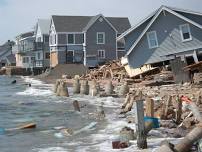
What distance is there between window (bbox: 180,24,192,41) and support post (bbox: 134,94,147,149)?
79.6ft

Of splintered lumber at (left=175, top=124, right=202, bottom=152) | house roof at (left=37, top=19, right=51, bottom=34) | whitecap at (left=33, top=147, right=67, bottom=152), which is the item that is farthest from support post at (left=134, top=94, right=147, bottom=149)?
house roof at (left=37, top=19, right=51, bottom=34)

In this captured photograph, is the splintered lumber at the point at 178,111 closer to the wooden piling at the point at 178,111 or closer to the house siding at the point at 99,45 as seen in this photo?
the wooden piling at the point at 178,111

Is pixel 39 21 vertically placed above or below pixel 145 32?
above

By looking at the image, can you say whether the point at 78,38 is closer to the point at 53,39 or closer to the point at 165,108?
the point at 53,39

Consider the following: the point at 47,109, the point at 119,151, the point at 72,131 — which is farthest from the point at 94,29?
the point at 119,151

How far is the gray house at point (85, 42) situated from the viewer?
72.9 metres

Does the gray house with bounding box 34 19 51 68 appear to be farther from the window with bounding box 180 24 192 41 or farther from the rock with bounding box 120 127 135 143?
the rock with bounding box 120 127 135 143

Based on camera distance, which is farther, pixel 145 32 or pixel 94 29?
pixel 94 29

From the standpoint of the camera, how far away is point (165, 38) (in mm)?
37500

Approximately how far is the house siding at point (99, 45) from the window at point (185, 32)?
35505 millimetres

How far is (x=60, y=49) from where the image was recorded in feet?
245

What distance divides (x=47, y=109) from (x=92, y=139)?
45.3ft

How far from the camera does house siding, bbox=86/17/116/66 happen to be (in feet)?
238

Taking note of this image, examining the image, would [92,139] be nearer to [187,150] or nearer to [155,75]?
[187,150]
